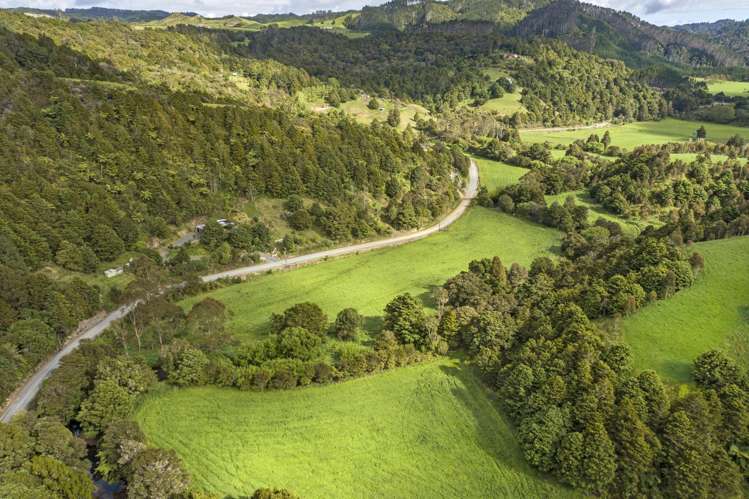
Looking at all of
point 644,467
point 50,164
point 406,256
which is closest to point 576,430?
point 644,467

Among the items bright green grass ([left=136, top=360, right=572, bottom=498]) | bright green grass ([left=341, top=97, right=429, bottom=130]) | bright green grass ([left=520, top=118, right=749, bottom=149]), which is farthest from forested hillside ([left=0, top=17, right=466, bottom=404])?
bright green grass ([left=520, top=118, right=749, bottom=149])

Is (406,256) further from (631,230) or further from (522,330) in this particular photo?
(631,230)

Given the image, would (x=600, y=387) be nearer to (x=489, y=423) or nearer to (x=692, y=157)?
(x=489, y=423)

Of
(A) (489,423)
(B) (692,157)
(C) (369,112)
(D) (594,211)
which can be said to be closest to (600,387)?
(A) (489,423)

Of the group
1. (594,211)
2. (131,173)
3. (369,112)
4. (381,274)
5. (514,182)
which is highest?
(369,112)

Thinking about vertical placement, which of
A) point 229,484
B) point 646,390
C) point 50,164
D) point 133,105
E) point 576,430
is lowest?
point 229,484

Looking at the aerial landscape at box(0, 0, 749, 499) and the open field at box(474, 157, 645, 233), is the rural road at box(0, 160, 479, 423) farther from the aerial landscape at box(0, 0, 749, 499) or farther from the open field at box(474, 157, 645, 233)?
the open field at box(474, 157, 645, 233)
